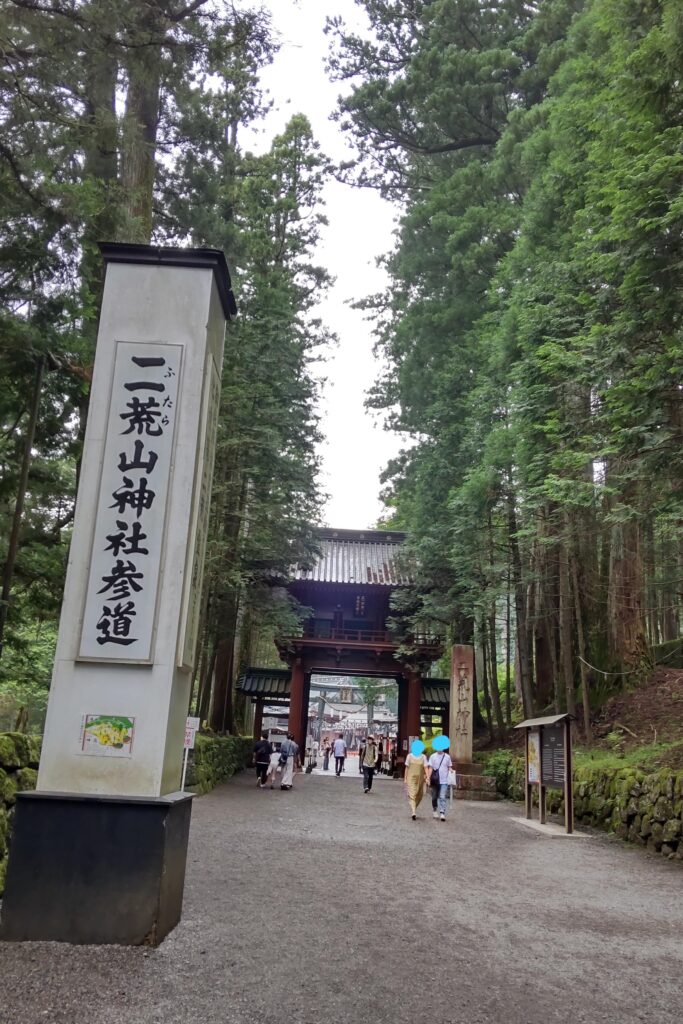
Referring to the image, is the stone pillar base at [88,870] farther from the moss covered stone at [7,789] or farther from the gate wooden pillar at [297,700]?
the gate wooden pillar at [297,700]

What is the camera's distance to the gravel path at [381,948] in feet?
10.9

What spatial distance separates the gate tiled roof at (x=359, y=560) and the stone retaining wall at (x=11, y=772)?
14.4 metres

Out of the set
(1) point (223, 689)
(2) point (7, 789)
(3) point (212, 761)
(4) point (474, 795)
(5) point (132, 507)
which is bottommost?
(4) point (474, 795)

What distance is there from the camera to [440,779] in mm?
11617

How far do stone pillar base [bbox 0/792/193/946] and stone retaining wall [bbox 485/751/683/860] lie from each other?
6689 millimetres

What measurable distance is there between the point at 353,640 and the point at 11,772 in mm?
16265

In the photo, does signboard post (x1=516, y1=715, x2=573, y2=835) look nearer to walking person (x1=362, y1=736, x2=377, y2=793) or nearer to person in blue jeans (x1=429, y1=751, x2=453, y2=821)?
person in blue jeans (x1=429, y1=751, x2=453, y2=821)

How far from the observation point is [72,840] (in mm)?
3984

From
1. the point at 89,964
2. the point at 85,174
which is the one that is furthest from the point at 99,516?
the point at 85,174

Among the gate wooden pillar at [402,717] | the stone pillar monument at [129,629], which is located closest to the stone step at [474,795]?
the gate wooden pillar at [402,717]

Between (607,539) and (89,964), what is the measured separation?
38.5ft

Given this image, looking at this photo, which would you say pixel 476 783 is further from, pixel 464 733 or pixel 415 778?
A: pixel 415 778

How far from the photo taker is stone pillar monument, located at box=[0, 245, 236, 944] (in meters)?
3.94

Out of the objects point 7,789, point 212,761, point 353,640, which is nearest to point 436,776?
point 212,761
